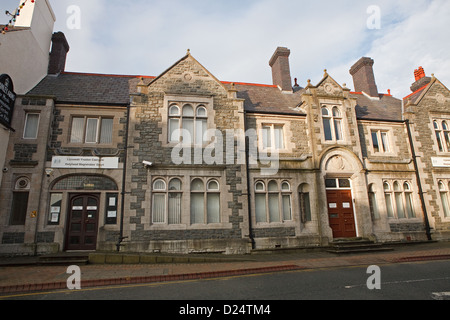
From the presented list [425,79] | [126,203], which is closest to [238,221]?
[126,203]

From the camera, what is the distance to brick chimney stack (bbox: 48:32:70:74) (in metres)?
16.4

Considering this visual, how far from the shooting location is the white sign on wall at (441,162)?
16.2 m

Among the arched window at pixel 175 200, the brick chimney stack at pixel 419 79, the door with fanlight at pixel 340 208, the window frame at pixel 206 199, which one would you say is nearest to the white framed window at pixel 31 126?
the arched window at pixel 175 200

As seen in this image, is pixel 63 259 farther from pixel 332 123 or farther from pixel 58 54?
pixel 332 123

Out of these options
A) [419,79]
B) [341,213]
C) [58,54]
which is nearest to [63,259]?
[58,54]

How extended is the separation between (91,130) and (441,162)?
67.7 feet

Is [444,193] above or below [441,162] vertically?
below

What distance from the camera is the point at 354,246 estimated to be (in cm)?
1266

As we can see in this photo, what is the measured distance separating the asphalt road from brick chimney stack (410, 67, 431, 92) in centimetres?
1695

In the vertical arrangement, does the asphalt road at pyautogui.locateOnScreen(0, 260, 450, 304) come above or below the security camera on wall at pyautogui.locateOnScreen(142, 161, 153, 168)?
below

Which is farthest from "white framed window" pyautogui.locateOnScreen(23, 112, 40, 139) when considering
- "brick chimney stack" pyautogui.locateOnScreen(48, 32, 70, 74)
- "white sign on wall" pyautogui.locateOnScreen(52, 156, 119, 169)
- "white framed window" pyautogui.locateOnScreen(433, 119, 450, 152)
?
"white framed window" pyautogui.locateOnScreen(433, 119, 450, 152)

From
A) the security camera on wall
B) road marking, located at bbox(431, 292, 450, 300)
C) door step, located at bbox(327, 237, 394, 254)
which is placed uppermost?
the security camera on wall

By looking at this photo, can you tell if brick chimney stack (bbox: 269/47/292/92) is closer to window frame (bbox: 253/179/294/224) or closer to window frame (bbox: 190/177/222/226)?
window frame (bbox: 253/179/294/224)
